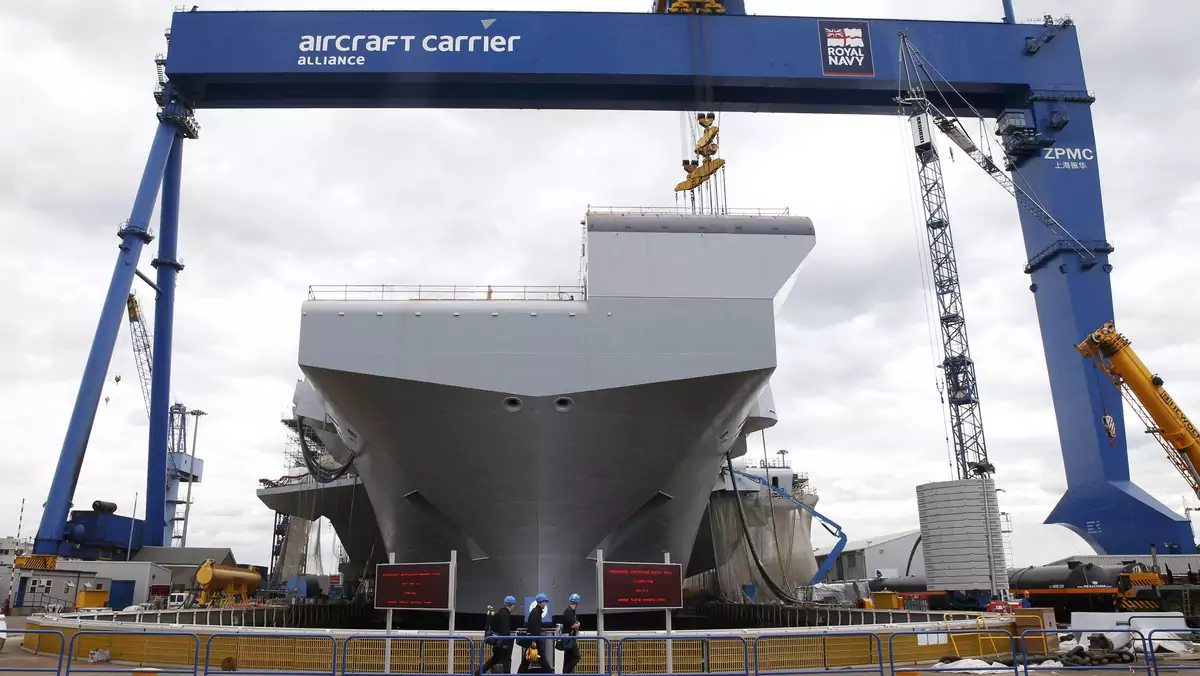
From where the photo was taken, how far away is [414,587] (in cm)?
917

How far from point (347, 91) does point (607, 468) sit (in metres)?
17.4

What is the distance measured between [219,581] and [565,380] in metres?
10.7

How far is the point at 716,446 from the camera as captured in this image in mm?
12781

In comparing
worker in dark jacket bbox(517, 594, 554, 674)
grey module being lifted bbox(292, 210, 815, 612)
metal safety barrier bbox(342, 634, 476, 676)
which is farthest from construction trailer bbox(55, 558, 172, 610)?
worker in dark jacket bbox(517, 594, 554, 674)

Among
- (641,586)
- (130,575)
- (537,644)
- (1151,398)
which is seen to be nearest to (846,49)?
(1151,398)

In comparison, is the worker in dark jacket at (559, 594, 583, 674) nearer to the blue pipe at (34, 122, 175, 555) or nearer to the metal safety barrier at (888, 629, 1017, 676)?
the metal safety barrier at (888, 629, 1017, 676)

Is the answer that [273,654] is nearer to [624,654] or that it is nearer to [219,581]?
[624,654]

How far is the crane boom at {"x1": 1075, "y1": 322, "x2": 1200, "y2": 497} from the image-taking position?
58.7ft

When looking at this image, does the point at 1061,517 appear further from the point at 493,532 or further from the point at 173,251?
the point at 173,251

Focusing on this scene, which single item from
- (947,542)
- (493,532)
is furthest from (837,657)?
(947,542)

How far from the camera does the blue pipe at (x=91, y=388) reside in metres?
20.6

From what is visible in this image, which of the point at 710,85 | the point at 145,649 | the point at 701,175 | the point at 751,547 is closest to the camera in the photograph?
the point at 145,649

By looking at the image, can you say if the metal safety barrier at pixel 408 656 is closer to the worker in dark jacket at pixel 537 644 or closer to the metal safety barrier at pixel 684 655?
the worker in dark jacket at pixel 537 644

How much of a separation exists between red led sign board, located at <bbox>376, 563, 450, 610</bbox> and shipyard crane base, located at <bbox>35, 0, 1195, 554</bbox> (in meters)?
15.4
